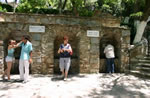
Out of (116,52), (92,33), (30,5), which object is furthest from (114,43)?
(30,5)

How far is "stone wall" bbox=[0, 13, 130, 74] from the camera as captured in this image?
6820 mm

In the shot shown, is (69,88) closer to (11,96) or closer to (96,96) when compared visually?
(96,96)

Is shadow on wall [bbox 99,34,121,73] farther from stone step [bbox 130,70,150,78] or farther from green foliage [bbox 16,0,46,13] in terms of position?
green foliage [bbox 16,0,46,13]

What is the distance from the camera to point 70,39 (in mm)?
7938

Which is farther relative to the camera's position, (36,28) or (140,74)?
(36,28)

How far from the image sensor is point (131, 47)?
786cm

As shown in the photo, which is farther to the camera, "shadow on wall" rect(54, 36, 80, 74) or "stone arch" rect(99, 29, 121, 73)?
"stone arch" rect(99, 29, 121, 73)

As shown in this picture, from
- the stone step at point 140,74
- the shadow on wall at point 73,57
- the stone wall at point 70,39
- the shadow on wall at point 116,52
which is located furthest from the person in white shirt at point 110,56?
the shadow on wall at point 73,57

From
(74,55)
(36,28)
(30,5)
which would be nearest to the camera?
(36,28)

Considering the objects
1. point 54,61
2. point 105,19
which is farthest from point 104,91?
point 105,19

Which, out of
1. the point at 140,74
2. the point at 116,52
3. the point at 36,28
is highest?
the point at 36,28

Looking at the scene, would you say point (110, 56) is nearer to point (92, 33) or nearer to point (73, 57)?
point (92, 33)

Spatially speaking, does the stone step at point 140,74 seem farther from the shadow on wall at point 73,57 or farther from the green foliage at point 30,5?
the green foliage at point 30,5

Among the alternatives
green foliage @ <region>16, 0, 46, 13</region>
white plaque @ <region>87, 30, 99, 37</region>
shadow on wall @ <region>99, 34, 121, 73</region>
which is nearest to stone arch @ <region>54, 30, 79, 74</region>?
white plaque @ <region>87, 30, 99, 37</region>
